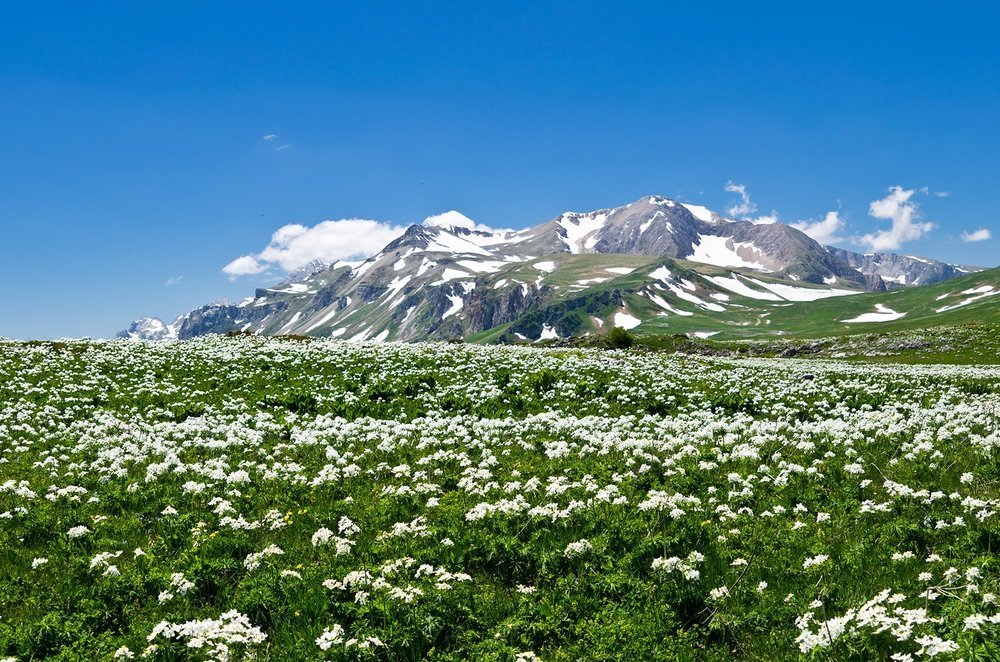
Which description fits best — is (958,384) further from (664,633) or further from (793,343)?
(793,343)

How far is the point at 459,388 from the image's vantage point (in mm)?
29719

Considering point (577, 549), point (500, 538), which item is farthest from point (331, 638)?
point (577, 549)

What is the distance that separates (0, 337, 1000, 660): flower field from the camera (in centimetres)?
730

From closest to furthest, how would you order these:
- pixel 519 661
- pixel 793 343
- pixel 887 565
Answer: pixel 519 661 < pixel 887 565 < pixel 793 343

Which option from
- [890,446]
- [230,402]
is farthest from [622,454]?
[230,402]

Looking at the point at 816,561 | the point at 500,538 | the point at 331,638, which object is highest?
the point at 500,538

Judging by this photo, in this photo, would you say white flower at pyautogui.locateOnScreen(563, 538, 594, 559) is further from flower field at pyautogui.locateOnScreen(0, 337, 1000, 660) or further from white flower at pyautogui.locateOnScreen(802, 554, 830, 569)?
white flower at pyautogui.locateOnScreen(802, 554, 830, 569)

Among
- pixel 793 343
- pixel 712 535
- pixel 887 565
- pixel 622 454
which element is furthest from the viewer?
pixel 793 343

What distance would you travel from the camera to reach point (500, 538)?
9.80m

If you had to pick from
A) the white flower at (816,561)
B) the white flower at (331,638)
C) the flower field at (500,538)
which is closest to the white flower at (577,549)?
the flower field at (500,538)

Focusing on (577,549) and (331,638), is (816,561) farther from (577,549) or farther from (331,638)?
(331,638)

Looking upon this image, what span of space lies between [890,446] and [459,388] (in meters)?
18.6

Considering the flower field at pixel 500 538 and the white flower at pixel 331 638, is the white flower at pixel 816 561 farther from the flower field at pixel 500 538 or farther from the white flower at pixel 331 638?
the white flower at pixel 331 638

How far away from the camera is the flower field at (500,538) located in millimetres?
7301
